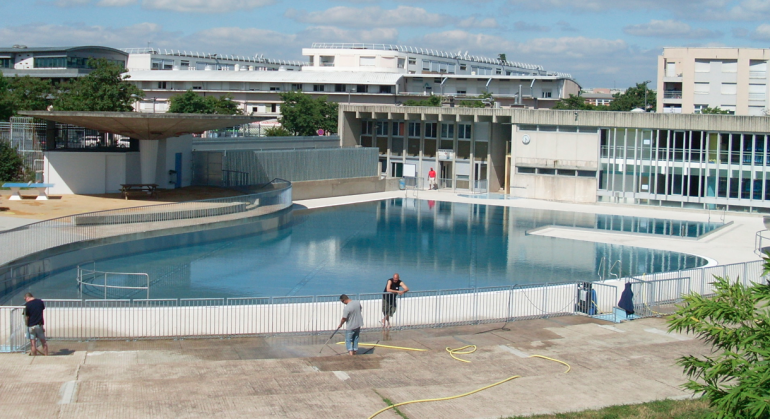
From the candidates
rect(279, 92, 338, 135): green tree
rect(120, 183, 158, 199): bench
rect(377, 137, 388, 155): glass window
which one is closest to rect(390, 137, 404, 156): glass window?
rect(377, 137, 388, 155): glass window

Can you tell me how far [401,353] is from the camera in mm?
16672

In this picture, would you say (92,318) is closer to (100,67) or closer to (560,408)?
(560,408)

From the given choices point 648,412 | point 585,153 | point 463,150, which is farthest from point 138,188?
point 648,412

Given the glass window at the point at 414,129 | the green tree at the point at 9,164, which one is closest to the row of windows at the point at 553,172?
the glass window at the point at 414,129

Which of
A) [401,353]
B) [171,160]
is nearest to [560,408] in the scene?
[401,353]

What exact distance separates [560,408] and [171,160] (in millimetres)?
33251

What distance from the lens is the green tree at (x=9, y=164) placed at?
1522 inches

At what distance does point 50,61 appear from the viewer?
92.9m

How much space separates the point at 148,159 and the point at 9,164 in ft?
21.3

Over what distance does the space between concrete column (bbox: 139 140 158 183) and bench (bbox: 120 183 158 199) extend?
1.47 meters

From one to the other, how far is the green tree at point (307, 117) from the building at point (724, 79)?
110 ft

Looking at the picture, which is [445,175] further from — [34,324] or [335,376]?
[34,324]

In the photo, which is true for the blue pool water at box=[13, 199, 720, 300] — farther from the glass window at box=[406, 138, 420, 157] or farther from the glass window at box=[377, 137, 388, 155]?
the glass window at box=[377, 137, 388, 155]

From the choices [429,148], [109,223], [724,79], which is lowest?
[109,223]
